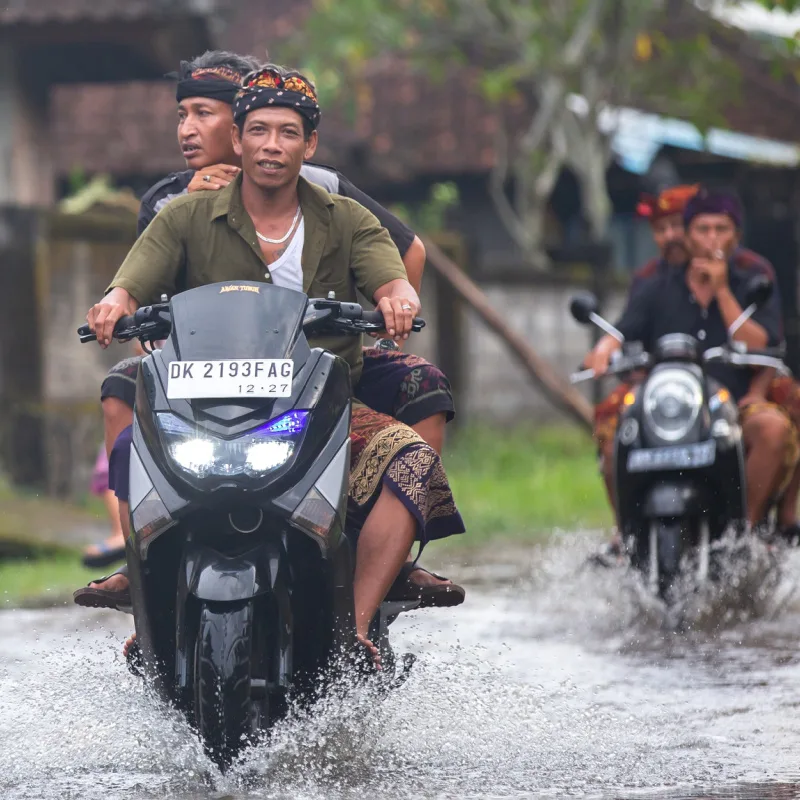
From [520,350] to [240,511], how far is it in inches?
409

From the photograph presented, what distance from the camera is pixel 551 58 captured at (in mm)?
20594

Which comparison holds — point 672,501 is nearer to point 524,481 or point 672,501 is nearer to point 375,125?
point 524,481

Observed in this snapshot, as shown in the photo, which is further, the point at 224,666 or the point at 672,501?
the point at 672,501

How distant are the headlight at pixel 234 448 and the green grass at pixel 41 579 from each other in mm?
4415

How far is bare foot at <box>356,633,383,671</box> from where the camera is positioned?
4.99 m

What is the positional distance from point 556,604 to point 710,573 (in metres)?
1.03

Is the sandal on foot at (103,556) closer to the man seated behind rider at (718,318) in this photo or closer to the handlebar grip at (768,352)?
the man seated behind rider at (718,318)

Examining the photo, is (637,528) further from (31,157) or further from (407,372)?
(31,157)

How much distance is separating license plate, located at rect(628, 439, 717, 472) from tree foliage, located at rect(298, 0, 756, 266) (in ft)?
42.5

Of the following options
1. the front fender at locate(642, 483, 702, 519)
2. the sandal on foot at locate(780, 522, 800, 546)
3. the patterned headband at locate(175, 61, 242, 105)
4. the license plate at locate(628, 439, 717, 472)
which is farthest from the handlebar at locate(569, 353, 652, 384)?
the patterned headband at locate(175, 61, 242, 105)

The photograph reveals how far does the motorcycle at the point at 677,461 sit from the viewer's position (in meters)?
7.61

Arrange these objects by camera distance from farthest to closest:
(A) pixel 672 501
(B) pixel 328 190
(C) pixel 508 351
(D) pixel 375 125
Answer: (D) pixel 375 125
(C) pixel 508 351
(A) pixel 672 501
(B) pixel 328 190

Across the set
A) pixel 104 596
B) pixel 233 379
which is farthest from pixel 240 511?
pixel 104 596

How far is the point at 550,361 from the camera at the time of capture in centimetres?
1720
